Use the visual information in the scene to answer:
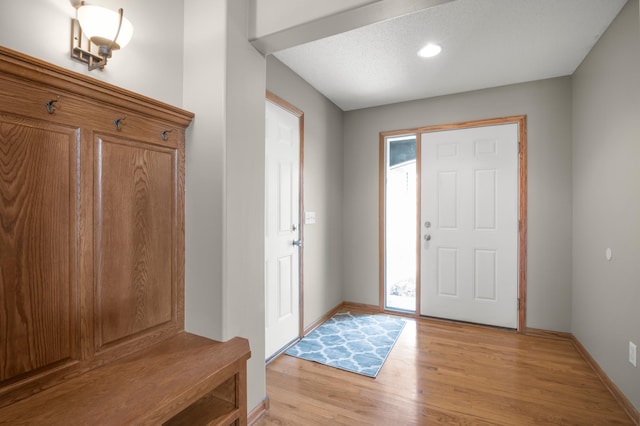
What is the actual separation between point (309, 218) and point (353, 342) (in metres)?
1.23

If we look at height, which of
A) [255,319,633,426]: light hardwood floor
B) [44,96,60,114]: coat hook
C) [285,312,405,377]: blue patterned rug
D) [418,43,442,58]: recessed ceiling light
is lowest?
[255,319,633,426]: light hardwood floor

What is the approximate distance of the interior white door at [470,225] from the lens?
10.2 feet

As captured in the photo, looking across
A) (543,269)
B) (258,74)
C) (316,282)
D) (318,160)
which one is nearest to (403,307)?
(316,282)

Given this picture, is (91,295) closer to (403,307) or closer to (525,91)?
(403,307)

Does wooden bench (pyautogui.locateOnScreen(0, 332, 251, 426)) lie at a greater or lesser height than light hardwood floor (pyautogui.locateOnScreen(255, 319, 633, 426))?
greater

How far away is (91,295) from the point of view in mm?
1277

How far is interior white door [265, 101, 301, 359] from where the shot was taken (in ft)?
8.29

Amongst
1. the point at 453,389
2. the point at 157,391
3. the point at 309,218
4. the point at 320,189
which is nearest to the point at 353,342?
the point at 453,389

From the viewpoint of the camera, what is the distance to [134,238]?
1439 mm

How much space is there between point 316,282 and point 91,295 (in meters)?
2.22

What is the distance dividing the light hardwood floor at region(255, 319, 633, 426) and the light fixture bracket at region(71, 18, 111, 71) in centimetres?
197

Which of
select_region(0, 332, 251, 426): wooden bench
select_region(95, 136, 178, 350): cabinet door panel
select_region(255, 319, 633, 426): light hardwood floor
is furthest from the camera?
select_region(255, 319, 633, 426): light hardwood floor

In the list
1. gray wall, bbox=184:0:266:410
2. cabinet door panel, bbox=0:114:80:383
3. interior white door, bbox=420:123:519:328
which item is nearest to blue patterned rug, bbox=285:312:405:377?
interior white door, bbox=420:123:519:328

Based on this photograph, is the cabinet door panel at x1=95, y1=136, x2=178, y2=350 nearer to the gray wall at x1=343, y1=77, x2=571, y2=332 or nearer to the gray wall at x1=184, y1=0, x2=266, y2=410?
the gray wall at x1=184, y1=0, x2=266, y2=410
